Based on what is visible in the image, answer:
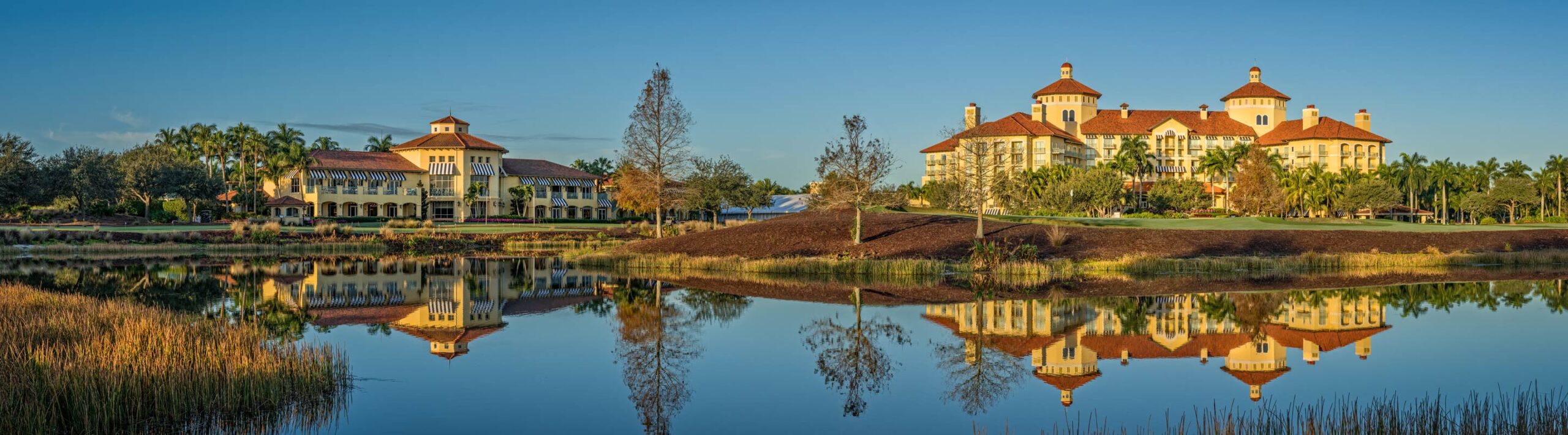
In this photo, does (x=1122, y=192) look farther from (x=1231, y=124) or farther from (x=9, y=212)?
(x=9, y=212)

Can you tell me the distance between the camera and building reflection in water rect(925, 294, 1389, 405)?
52.3 feet

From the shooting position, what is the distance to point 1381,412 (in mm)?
10320

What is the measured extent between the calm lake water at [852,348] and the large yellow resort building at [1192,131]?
8833cm

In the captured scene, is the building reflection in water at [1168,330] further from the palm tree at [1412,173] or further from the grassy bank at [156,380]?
the palm tree at [1412,173]

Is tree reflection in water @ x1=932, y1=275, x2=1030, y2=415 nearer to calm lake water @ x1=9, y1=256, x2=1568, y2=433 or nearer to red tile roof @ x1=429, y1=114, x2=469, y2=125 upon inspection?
calm lake water @ x1=9, y1=256, x2=1568, y2=433

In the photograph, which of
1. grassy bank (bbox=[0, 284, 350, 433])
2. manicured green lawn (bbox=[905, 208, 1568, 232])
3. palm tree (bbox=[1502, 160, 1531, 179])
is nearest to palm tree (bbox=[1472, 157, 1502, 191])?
palm tree (bbox=[1502, 160, 1531, 179])

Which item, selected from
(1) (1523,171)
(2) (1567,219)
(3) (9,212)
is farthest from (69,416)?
(1) (1523,171)

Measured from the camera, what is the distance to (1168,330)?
19.6m

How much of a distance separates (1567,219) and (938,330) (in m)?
78.5

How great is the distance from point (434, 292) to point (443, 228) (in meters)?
38.3

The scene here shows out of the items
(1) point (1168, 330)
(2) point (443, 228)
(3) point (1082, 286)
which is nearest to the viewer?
(1) point (1168, 330)

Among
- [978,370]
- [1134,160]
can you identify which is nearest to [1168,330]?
[978,370]

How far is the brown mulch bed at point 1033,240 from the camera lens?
124 feet

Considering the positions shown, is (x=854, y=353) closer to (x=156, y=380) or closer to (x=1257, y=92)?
(x=156, y=380)
